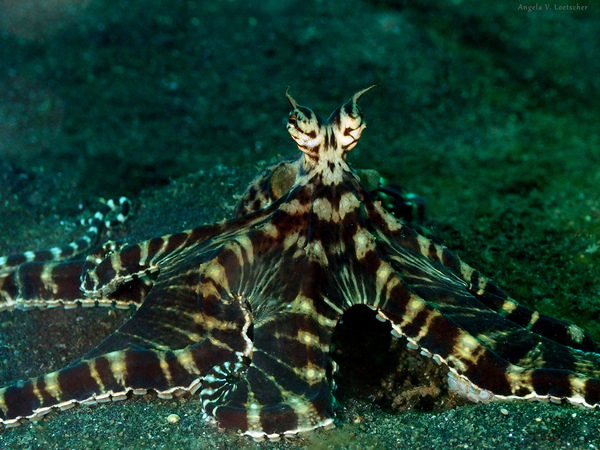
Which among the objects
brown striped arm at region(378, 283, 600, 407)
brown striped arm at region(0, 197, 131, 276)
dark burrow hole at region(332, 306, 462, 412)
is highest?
brown striped arm at region(0, 197, 131, 276)

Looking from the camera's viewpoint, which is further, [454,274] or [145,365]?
[454,274]

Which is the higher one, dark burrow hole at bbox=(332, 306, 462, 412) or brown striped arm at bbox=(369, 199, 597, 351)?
brown striped arm at bbox=(369, 199, 597, 351)

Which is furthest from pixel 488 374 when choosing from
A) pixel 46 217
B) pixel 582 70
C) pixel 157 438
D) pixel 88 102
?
pixel 582 70

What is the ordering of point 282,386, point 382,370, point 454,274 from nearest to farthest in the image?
point 282,386
point 454,274
point 382,370

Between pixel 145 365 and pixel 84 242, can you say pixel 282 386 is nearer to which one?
pixel 145 365

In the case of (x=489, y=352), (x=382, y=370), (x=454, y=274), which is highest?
(x=454, y=274)

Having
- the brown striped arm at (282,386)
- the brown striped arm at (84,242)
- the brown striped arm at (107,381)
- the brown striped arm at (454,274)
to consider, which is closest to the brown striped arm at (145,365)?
the brown striped arm at (107,381)

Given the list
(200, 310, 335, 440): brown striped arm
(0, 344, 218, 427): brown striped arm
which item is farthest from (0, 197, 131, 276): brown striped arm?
(200, 310, 335, 440): brown striped arm

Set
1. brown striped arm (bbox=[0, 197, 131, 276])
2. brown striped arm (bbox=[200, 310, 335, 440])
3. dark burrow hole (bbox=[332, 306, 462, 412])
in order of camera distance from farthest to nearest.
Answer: brown striped arm (bbox=[0, 197, 131, 276]), dark burrow hole (bbox=[332, 306, 462, 412]), brown striped arm (bbox=[200, 310, 335, 440])

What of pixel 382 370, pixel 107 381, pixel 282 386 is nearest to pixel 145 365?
pixel 107 381

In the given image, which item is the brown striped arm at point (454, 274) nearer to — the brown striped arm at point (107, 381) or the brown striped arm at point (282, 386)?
the brown striped arm at point (282, 386)

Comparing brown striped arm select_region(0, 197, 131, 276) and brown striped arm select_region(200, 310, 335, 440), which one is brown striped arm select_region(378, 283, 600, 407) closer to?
brown striped arm select_region(200, 310, 335, 440)
